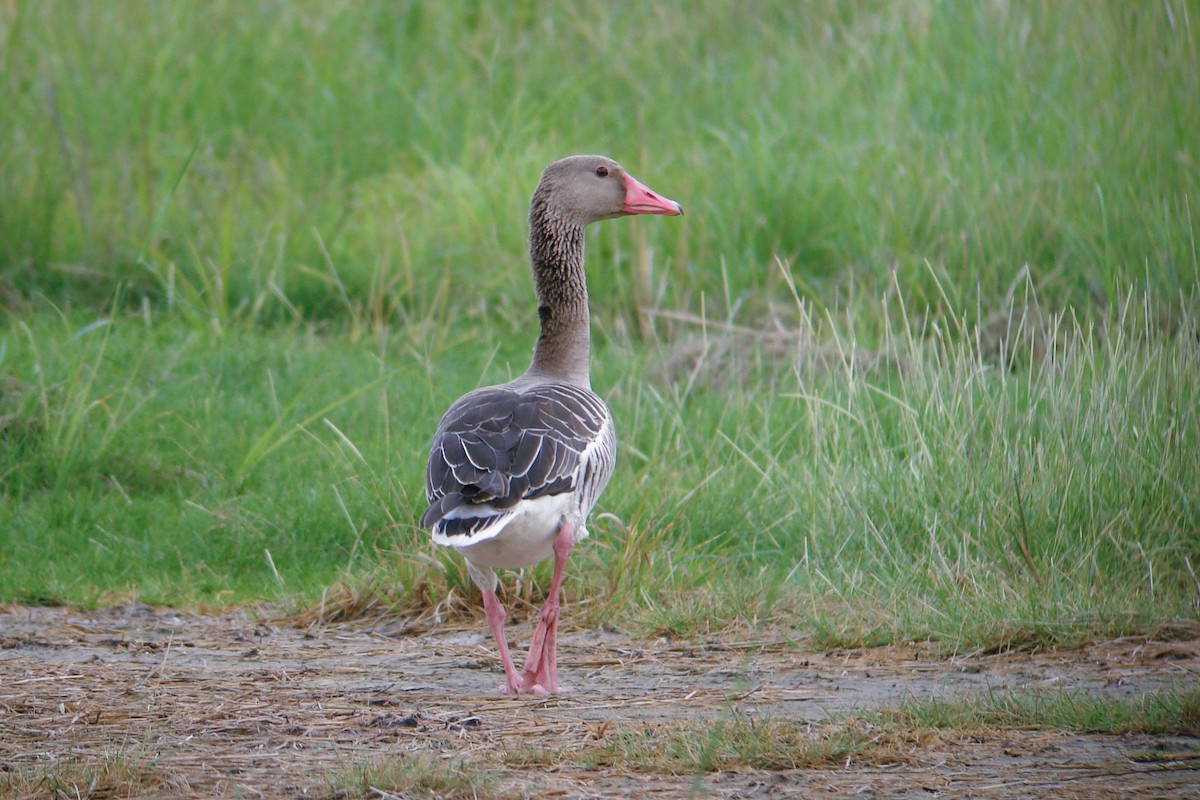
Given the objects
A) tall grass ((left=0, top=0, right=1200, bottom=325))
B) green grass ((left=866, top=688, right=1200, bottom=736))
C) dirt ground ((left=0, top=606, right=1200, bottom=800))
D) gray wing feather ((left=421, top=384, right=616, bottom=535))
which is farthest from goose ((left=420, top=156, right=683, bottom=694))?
tall grass ((left=0, top=0, right=1200, bottom=325))

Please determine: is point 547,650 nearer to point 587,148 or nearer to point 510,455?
point 510,455

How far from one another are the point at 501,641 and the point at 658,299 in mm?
4927

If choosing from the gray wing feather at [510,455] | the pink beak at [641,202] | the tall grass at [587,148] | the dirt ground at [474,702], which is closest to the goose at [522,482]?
the gray wing feather at [510,455]

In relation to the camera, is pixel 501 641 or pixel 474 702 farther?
pixel 501 641

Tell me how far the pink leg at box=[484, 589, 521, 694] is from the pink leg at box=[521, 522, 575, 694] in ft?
0.12

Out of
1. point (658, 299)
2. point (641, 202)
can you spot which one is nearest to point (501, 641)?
point (641, 202)

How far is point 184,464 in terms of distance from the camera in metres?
7.45

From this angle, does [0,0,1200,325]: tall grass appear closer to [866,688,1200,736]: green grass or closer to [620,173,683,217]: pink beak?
[620,173,683,217]: pink beak

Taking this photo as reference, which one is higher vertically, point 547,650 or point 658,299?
point 658,299

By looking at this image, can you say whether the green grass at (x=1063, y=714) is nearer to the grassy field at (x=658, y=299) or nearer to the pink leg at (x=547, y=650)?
the grassy field at (x=658, y=299)

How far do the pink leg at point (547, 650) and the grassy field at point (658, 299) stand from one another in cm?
106

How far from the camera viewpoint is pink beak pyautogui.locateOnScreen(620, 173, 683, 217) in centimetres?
617

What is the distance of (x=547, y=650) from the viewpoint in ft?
15.6

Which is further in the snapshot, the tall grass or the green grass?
the tall grass
